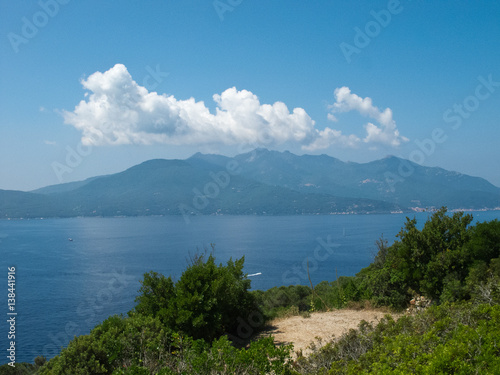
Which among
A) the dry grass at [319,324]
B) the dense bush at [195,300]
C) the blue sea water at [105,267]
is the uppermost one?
the dense bush at [195,300]

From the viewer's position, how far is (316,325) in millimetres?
13531

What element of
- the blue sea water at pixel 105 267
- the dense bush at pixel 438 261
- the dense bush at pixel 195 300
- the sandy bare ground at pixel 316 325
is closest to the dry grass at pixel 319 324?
the sandy bare ground at pixel 316 325

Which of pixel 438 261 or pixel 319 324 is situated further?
pixel 438 261

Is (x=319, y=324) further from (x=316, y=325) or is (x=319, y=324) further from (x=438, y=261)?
(x=438, y=261)

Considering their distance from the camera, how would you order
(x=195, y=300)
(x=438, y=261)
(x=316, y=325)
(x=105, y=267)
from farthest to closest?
(x=105, y=267) < (x=438, y=261) < (x=316, y=325) < (x=195, y=300)

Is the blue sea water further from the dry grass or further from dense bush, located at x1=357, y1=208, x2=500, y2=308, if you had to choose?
dense bush, located at x1=357, y1=208, x2=500, y2=308

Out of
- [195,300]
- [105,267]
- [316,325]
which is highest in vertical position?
[195,300]

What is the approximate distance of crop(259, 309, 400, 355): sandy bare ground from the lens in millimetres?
12125

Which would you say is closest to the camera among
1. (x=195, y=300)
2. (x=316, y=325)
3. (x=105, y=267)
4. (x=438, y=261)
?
(x=195, y=300)

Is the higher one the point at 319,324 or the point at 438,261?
the point at 438,261

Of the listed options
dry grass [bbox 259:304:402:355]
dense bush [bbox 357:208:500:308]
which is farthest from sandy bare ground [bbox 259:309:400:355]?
dense bush [bbox 357:208:500:308]

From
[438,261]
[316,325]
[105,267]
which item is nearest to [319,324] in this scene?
[316,325]

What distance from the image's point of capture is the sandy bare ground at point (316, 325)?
1212 cm

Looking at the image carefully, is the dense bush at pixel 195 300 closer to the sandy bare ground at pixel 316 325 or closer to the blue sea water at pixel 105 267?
the sandy bare ground at pixel 316 325
